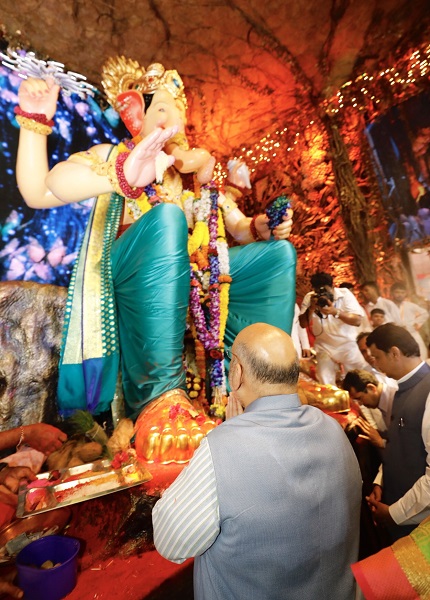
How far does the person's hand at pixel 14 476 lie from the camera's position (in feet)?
3.85

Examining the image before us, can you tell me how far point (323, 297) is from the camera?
133 inches

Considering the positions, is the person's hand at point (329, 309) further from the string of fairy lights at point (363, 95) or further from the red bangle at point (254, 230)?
the string of fairy lights at point (363, 95)

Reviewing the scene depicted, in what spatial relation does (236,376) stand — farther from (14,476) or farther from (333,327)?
(333,327)

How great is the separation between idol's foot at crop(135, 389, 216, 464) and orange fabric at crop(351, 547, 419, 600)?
30.0 inches

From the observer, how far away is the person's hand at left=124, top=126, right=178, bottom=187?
1584mm

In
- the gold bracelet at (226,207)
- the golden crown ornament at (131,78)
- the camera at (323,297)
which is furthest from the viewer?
the camera at (323,297)

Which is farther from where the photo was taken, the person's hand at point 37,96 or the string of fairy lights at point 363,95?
the string of fairy lights at point 363,95

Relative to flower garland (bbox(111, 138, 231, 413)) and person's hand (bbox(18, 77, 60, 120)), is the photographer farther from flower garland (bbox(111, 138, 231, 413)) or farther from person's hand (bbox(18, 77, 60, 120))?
person's hand (bbox(18, 77, 60, 120))

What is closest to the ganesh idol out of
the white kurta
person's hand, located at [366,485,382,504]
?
person's hand, located at [366,485,382,504]

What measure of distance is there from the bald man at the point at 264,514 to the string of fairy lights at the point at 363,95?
348 centimetres

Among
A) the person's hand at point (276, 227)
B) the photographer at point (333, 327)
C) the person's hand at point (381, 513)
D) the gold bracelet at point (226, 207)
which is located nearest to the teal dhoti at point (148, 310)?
the person's hand at point (276, 227)

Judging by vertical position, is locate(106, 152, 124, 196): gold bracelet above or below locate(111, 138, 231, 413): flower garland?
above

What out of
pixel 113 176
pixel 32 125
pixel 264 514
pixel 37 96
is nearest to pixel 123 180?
pixel 113 176

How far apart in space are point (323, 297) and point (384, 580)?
2.88 m
